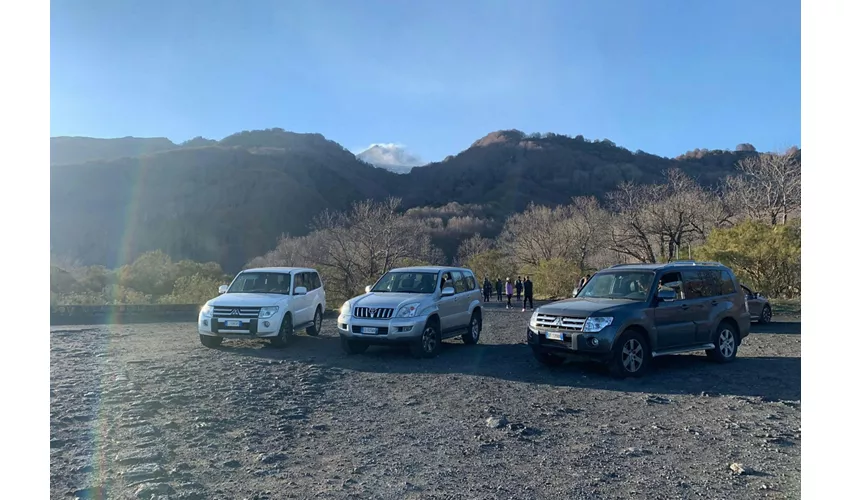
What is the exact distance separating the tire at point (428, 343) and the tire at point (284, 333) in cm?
307

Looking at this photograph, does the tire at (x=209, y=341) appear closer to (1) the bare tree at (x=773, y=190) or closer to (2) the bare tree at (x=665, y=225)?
(2) the bare tree at (x=665, y=225)

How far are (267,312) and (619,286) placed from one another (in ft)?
23.5

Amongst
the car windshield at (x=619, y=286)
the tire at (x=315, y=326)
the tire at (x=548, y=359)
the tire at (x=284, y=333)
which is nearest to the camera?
the car windshield at (x=619, y=286)

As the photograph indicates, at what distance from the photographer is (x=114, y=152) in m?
150

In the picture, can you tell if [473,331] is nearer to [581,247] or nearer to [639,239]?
[639,239]

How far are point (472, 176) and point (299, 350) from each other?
125 m

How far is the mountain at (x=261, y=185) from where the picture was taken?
308 ft

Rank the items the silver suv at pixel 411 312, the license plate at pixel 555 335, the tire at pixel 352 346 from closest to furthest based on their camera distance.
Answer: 1. the license plate at pixel 555 335
2. the silver suv at pixel 411 312
3. the tire at pixel 352 346

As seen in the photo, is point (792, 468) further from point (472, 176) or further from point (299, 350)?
point (472, 176)

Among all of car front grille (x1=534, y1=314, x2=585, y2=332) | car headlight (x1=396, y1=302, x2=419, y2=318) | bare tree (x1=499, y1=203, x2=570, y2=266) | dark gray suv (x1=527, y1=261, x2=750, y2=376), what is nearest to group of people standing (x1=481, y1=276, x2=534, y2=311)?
bare tree (x1=499, y1=203, x2=570, y2=266)

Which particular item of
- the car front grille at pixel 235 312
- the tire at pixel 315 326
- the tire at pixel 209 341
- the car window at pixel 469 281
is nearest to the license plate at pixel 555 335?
the car window at pixel 469 281

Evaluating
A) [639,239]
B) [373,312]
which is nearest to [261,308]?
[373,312]

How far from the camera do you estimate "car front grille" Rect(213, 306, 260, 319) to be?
1217 centimetres

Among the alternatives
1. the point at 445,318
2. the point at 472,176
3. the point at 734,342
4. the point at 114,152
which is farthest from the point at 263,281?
the point at 114,152
